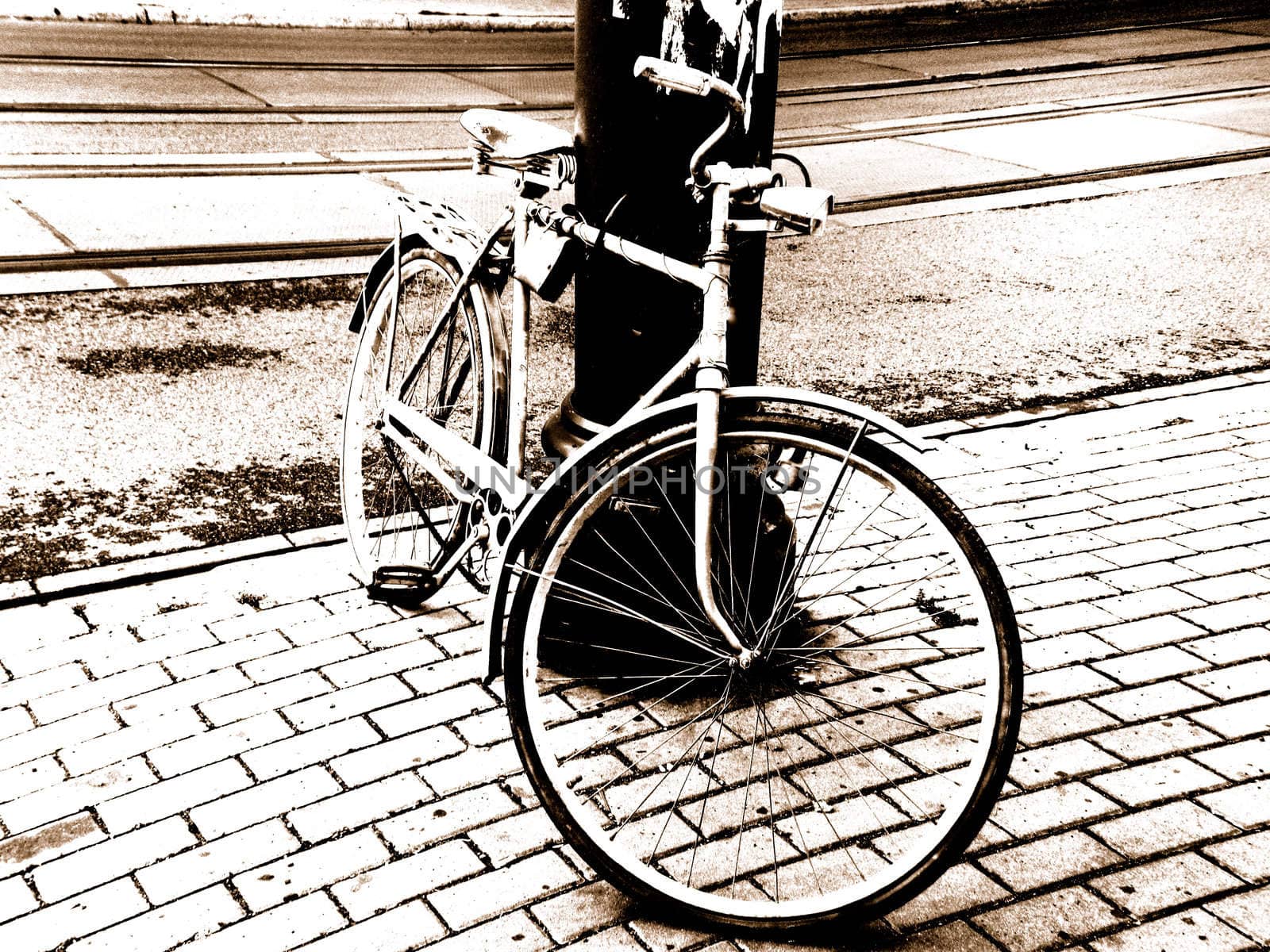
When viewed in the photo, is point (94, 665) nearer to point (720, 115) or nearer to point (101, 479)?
point (101, 479)

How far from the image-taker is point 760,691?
3035 mm

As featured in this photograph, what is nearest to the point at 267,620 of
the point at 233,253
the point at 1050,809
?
the point at 1050,809

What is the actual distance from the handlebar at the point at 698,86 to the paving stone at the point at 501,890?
58.4 inches

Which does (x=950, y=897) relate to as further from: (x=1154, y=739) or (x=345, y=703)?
(x=345, y=703)

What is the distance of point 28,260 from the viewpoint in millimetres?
7031

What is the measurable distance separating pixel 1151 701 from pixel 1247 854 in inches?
23.9

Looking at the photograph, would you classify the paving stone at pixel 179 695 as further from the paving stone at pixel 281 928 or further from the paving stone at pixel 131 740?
the paving stone at pixel 281 928

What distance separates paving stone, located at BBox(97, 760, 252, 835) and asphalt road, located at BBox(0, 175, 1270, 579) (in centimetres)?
134

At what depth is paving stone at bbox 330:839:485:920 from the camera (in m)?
2.79

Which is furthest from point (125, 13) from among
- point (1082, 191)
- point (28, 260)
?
point (1082, 191)

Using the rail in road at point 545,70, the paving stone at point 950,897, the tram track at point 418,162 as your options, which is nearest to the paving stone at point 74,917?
the paving stone at point 950,897

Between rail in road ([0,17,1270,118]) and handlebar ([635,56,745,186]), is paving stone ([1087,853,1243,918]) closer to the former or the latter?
handlebar ([635,56,745,186])

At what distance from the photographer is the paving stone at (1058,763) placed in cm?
321

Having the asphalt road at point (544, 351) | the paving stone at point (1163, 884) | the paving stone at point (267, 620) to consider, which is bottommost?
the paving stone at point (1163, 884)
